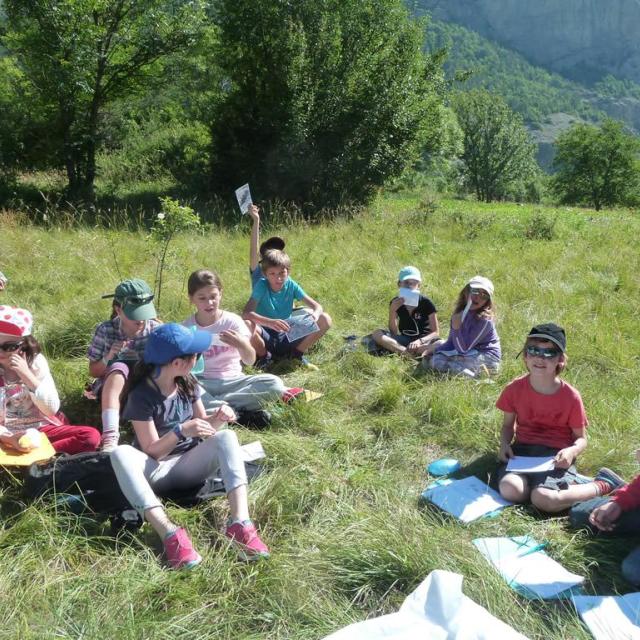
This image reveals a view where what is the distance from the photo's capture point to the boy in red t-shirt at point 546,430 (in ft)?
10.1

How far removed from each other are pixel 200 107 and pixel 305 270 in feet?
26.1

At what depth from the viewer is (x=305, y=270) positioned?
7633 mm

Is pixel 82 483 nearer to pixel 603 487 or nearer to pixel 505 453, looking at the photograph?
pixel 505 453

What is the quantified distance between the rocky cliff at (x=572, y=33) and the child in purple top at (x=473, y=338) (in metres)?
183

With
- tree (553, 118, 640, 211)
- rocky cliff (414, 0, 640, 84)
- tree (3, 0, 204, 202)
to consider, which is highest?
rocky cliff (414, 0, 640, 84)

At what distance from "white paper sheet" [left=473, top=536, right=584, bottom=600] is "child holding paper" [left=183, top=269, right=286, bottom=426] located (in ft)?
5.86

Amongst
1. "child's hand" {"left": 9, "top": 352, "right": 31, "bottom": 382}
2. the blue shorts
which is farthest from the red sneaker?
"child's hand" {"left": 9, "top": 352, "right": 31, "bottom": 382}

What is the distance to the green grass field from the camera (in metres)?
2.34

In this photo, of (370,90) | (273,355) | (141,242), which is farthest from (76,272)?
(370,90)

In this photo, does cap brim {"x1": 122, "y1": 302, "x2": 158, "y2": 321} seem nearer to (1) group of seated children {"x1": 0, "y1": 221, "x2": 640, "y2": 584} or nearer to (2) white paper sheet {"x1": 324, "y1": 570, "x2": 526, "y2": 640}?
(1) group of seated children {"x1": 0, "y1": 221, "x2": 640, "y2": 584}

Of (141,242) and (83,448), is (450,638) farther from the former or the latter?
(141,242)

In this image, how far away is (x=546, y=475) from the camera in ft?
10.4

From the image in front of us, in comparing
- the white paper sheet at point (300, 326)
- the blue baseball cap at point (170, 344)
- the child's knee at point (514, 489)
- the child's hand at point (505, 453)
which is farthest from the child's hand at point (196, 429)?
the white paper sheet at point (300, 326)

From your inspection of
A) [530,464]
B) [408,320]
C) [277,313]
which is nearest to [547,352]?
[530,464]
